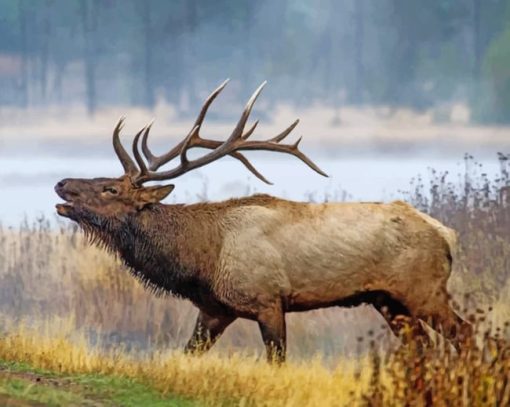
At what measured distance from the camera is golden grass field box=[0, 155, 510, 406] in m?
5.48

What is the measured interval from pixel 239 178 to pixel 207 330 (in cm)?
118

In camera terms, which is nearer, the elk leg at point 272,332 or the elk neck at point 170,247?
the elk leg at point 272,332

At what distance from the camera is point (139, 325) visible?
712 centimetres

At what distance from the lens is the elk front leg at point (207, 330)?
6.29 metres

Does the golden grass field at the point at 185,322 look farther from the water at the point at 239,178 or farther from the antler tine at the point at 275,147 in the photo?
the antler tine at the point at 275,147

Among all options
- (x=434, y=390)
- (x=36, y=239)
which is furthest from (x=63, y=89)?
(x=434, y=390)

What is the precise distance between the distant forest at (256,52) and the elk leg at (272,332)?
1535 millimetres

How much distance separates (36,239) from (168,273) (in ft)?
5.03

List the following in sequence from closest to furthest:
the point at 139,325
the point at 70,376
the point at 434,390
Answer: the point at 434,390 < the point at 70,376 < the point at 139,325

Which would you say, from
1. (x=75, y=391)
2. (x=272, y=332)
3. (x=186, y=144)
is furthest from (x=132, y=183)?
(x=75, y=391)

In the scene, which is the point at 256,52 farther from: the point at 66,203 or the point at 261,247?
the point at 66,203

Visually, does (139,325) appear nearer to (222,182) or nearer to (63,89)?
(222,182)

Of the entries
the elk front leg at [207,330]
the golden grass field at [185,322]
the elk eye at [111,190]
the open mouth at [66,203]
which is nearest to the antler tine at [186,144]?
the elk eye at [111,190]

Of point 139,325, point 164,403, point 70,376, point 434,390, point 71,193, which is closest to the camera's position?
point 434,390
